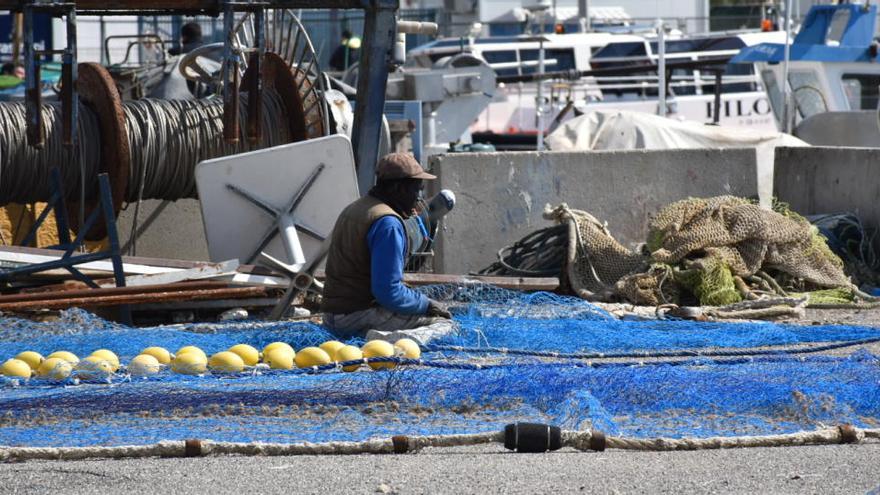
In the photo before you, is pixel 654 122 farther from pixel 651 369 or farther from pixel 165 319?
pixel 651 369

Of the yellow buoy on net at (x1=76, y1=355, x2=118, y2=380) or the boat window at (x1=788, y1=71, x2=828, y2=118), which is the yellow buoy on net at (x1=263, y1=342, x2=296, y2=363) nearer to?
the yellow buoy on net at (x1=76, y1=355, x2=118, y2=380)

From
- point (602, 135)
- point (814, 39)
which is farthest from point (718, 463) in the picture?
point (814, 39)

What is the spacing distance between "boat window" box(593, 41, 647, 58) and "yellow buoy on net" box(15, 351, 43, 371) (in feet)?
81.8

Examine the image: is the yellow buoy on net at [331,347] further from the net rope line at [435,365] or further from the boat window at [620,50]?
→ the boat window at [620,50]

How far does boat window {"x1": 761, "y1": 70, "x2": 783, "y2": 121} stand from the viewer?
23047 millimetres

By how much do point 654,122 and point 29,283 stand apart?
853cm

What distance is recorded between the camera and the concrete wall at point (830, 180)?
11938 millimetres

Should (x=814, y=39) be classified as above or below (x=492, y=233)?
above

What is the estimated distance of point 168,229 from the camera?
12.2m

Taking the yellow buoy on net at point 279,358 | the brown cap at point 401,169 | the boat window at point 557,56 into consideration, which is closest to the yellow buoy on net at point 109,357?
the yellow buoy on net at point 279,358

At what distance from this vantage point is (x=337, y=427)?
5.95 meters

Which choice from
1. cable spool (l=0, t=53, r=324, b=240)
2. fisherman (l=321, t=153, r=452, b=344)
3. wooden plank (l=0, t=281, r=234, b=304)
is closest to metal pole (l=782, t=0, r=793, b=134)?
cable spool (l=0, t=53, r=324, b=240)

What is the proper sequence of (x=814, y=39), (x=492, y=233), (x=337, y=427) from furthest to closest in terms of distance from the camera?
(x=814, y=39)
(x=492, y=233)
(x=337, y=427)

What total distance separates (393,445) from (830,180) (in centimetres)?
777
